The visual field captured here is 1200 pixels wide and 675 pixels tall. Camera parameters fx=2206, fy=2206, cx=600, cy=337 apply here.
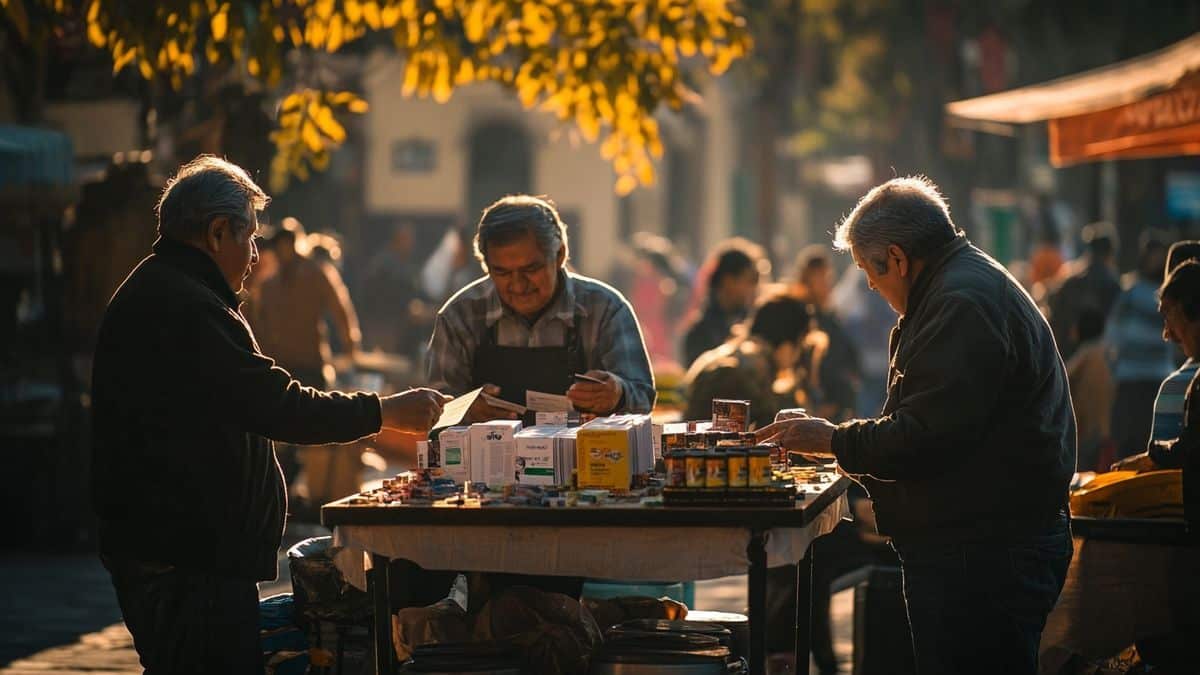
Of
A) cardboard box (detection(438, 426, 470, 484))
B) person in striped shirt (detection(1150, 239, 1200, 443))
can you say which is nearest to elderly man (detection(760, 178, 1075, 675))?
cardboard box (detection(438, 426, 470, 484))

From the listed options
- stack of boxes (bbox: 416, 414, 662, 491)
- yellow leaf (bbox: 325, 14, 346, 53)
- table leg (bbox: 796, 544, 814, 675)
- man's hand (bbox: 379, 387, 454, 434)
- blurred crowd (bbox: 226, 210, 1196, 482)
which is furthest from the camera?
yellow leaf (bbox: 325, 14, 346, 53)

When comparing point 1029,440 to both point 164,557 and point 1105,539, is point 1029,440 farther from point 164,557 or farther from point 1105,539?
point 164,557

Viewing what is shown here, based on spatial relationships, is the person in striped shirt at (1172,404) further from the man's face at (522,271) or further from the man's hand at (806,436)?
the man's face at (522,271)

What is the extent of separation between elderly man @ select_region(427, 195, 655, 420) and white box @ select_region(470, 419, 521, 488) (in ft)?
4.19

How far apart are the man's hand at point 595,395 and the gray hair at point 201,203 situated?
1.60 meters

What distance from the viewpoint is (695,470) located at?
6238 millimetres

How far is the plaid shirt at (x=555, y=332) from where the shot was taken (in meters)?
8.14

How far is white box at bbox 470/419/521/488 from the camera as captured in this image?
6.71 meters

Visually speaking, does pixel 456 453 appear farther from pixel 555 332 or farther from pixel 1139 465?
pixel 1139 465

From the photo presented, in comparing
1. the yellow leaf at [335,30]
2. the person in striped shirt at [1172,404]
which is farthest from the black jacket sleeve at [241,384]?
the yellow leaf at [335,30]

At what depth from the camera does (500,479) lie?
6.72 m

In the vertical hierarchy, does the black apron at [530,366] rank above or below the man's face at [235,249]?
below

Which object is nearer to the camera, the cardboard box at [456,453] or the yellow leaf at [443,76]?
the cardboard box at [456,453]

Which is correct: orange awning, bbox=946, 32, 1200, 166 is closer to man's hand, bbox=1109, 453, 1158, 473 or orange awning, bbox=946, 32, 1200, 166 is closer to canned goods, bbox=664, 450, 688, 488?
man's hand, bbox=1109, 453, 1158, 473
